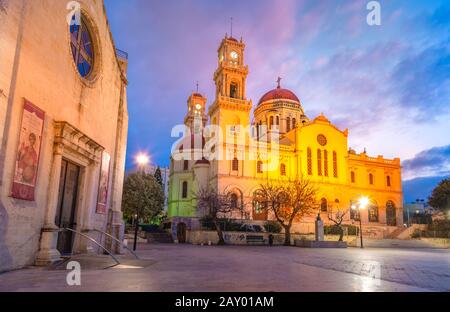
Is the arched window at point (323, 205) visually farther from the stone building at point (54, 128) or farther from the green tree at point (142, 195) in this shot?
the stone building at point (54, 128)

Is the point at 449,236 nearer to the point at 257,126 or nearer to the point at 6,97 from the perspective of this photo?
the point at 257,126

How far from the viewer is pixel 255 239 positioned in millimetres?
35750

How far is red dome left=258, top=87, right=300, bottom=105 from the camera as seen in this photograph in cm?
6081

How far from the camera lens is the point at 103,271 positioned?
29.7 ft

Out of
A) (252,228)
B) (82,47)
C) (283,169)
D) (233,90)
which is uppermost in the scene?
(233,90)

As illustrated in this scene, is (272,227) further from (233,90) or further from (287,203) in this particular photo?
(233,90)

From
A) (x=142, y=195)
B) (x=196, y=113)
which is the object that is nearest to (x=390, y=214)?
(x=142, y=195)

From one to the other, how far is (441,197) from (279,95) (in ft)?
98.5

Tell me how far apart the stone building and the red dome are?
155 feet

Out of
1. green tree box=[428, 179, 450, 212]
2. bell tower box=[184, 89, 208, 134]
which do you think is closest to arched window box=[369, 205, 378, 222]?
green tree box=[428, 179, 450, 212]

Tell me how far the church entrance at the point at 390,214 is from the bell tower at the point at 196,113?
36103 millimetres

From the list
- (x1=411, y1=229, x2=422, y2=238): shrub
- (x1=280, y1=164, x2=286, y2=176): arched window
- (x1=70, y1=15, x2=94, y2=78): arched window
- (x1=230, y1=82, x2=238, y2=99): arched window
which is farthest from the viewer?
(x1=230, y1=82, x2=238, y2=99): arched window

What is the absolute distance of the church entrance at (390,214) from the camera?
51.2 metres

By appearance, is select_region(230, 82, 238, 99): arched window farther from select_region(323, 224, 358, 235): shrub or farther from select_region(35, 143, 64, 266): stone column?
select_region(35, 143, 64, 266): stone column
